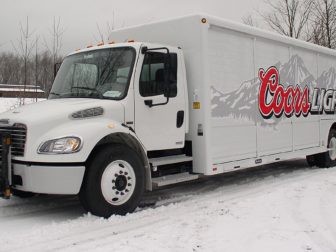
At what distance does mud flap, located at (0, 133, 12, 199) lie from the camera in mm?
5742

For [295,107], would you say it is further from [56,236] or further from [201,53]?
[56,236]

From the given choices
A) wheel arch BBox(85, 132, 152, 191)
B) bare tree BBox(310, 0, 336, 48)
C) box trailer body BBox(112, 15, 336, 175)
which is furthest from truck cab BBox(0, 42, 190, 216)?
bare tree BBox(310, 0, 336, 48)

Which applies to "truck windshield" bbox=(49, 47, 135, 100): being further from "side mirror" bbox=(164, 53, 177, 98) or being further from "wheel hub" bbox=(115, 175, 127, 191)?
"wheel hub" bbox=(115, 175, 127, 191)

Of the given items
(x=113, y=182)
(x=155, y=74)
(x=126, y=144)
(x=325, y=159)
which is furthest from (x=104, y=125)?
(x=325, y=159)

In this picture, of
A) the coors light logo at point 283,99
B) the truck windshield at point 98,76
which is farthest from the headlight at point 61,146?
the coors light logo at point 283,99

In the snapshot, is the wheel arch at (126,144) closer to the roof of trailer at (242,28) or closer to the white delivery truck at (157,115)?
the white delivery truck at (157,115)

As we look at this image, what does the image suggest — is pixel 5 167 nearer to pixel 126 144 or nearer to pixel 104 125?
pixel 104 125

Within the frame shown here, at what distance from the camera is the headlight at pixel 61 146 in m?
5.66

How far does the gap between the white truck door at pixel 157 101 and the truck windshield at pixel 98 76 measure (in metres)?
0.22

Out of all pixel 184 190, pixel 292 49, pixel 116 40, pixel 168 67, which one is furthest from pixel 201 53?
pixel 292 49

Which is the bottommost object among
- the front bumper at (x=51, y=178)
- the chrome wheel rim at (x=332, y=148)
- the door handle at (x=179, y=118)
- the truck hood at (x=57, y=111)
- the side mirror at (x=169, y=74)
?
the chrome wheel rim at (x=332, y=148)

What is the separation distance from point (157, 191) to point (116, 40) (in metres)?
3.20

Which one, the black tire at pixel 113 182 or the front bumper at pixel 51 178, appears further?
the black tire at pixel 113 182

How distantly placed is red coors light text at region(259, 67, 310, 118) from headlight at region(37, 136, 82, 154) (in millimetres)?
4553
